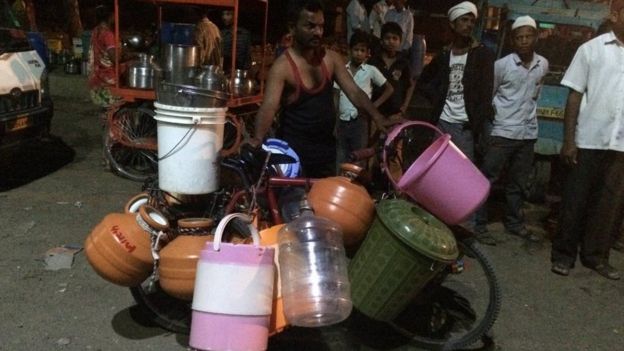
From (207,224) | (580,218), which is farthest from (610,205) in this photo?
(207,224)

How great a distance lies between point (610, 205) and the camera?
4844mm

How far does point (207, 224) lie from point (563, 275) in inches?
133

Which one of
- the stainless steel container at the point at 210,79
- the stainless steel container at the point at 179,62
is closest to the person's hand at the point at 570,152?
the stainless steel container at the point at 210,79

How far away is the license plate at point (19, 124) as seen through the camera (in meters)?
6.00

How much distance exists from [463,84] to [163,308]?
3215mm

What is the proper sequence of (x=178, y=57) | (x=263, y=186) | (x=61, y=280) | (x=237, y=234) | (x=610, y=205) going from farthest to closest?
1. (x=178, y=57)
2. (x=610, y=205)
3. (x=61, y=280)
4. (x=263, y=186)
5. (x=237, y=234)

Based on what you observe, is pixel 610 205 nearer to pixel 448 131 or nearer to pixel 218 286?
pixel 448 131

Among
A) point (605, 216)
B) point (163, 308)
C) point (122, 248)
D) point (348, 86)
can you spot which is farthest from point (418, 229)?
point (605, 216)

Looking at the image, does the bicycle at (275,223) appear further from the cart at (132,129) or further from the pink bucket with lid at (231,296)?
the cart at (132,129)

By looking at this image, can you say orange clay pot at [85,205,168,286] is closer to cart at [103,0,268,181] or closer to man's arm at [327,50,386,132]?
man's arm at [327,50,386,132]

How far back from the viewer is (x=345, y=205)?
3133 millimetres

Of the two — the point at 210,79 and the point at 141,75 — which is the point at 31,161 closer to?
the point at 141,75

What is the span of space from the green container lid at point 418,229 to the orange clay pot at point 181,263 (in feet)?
3.30

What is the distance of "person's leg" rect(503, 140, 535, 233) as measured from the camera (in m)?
5.53
